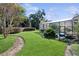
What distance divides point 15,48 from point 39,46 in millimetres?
323

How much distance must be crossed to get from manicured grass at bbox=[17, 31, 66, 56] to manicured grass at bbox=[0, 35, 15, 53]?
0.15m

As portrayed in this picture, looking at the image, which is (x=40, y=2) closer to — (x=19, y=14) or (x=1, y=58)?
(x=19, y=14)

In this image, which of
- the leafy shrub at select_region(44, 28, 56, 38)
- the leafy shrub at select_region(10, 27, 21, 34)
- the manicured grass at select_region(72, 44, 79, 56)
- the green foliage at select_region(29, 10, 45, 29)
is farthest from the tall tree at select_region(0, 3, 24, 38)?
the manicured grass at select_region(72, 44, 79, 56)

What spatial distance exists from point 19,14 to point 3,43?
447mm

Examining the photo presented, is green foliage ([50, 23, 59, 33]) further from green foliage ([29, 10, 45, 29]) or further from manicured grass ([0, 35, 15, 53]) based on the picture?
manicured grass ([0, 35, 15, 53])

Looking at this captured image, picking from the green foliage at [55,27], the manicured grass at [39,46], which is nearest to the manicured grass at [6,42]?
the manicured grass at [39,46]

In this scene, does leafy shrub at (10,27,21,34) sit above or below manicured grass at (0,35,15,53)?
above

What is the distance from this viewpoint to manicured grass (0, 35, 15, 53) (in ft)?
15.7

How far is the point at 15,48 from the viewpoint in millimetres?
4805

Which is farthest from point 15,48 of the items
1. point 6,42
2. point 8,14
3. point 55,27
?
point 55,27

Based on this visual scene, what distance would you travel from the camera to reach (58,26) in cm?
488

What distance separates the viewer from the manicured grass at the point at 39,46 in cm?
478

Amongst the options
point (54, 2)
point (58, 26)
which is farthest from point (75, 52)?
point (54, 2)

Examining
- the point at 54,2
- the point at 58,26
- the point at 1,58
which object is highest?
the point at 54,2
